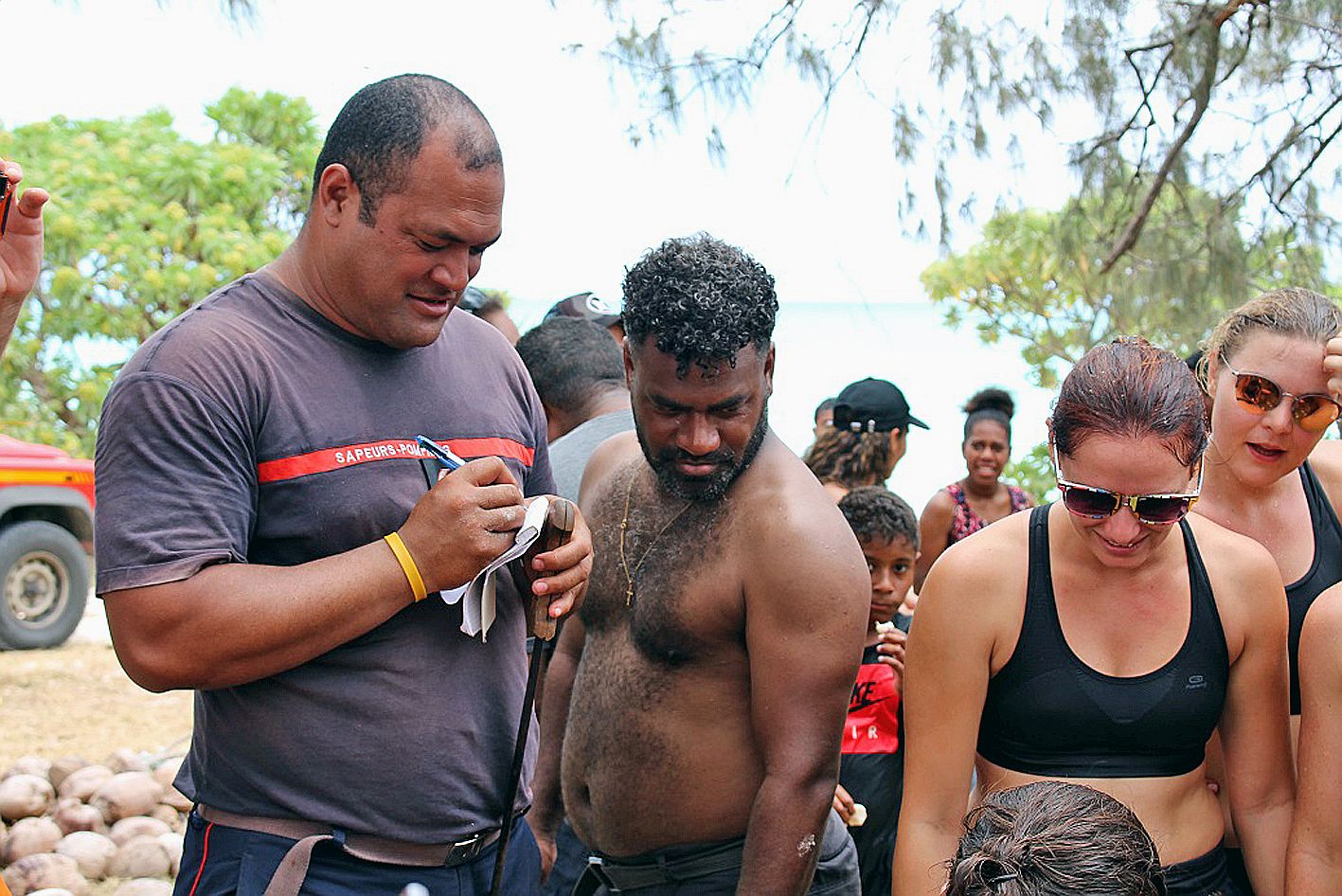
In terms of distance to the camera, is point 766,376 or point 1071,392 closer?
point 1071,392

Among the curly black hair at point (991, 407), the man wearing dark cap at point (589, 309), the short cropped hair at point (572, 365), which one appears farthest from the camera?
the curly black hair at point (991, 407)

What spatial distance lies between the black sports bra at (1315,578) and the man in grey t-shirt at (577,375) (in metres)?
2.14

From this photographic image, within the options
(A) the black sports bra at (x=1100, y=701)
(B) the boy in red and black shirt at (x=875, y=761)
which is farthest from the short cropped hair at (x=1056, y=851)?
(B) the boy in red and black shirt at (x=875, y=761)

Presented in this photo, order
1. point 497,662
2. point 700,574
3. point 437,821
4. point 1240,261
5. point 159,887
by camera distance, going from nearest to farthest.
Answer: point 437,821
point 497,662
point 700,574
point 159,887
point 1240,261

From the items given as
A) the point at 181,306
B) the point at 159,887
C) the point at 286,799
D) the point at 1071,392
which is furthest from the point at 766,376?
the point at 181,306

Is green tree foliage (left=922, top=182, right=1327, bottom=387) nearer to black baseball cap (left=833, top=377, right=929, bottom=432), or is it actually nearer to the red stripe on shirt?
black baseball cap (left=833, top=377, right=929, bottom=432)

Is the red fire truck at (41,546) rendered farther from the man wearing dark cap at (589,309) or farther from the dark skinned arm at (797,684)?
the dark skinned arm at (797,684)

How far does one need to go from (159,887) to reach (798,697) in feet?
10.4

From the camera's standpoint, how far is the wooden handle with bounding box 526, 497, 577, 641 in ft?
8.64

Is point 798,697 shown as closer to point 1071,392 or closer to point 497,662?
point 497,662

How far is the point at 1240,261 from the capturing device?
24.3ft

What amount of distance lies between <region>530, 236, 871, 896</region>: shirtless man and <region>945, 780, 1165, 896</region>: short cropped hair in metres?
0.73

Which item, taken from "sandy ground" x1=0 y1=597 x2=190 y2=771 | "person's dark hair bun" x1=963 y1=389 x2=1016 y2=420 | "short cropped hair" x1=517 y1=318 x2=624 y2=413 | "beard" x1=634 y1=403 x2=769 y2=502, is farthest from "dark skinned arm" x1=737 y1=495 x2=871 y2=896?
"person's dark hair bun" x1=963 y1=389 x2=1016 y2=420

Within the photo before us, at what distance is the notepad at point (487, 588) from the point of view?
249 cm
